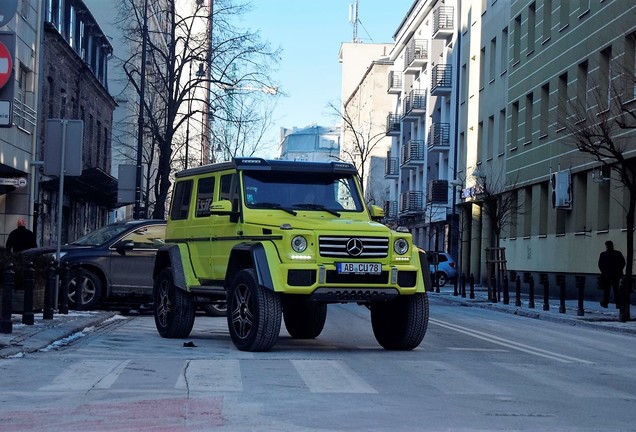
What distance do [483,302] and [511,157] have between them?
1350 cm

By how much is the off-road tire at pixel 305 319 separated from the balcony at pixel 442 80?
4653 cm

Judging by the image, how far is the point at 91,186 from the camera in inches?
1555

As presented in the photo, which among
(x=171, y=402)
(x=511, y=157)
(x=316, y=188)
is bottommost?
(x=171, y=402)

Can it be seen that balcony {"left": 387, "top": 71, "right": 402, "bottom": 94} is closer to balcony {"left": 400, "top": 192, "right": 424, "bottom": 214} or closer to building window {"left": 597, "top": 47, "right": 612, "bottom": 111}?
balcony {"left": 400, "top": 192, "right": 424, "bottom": 214}

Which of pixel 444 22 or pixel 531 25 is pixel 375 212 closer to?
pixel 531 25

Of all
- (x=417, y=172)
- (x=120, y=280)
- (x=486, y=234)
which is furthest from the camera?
(x=417, y=172)

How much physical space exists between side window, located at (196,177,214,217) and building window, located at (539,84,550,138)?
27.5 metres

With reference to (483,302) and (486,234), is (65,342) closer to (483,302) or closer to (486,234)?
(483,302)

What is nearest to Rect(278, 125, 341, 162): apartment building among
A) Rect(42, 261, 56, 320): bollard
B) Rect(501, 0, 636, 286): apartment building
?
Rect(501, 0, 636, 286): apartment building

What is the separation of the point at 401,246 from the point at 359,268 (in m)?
0.67

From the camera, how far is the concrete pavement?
1331cm

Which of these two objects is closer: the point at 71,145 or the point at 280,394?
the point at 280,394

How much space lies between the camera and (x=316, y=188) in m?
14.4

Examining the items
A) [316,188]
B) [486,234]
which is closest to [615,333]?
[316,188]
